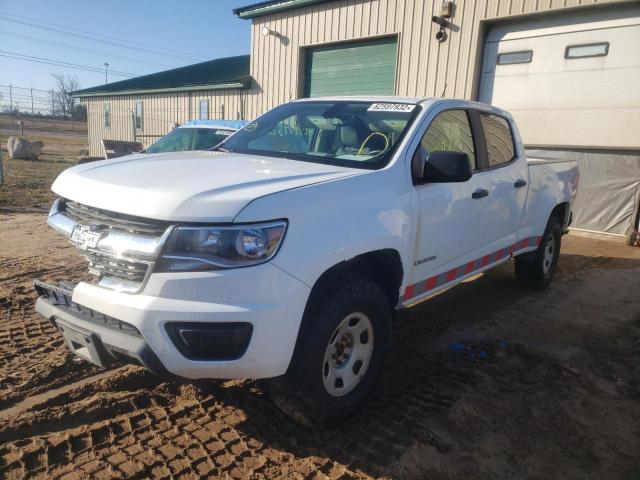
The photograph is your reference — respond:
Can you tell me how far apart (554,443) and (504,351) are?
49.1 inches

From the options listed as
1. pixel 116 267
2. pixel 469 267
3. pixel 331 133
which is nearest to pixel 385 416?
pixel 469 267

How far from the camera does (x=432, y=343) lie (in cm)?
416

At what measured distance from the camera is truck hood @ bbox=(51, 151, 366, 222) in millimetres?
2193

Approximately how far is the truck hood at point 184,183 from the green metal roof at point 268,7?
1055cm

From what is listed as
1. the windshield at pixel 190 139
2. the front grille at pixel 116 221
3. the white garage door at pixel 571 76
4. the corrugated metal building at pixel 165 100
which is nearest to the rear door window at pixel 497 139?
the front grille at pixel 116 221

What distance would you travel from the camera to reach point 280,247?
2.25m

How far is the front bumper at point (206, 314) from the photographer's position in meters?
2.16

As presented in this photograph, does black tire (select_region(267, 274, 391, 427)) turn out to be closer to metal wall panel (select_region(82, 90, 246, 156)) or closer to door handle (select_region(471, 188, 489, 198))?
door handle (select_region(471, 188, 489, 198))

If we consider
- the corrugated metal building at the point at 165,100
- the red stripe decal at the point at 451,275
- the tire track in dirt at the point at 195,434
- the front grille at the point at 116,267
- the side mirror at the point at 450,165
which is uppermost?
the corrugated metal building at the point at 165,100

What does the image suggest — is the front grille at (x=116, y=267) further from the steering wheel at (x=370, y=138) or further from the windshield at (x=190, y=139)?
the windshield at (x=190, y=139)

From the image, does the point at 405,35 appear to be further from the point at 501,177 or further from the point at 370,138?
the point at 370,138

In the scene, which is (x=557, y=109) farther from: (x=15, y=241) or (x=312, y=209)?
(x=15, y=241)

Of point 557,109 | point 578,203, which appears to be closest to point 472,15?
point 557,109

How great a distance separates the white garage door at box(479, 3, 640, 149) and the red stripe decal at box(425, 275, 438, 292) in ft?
21.8
